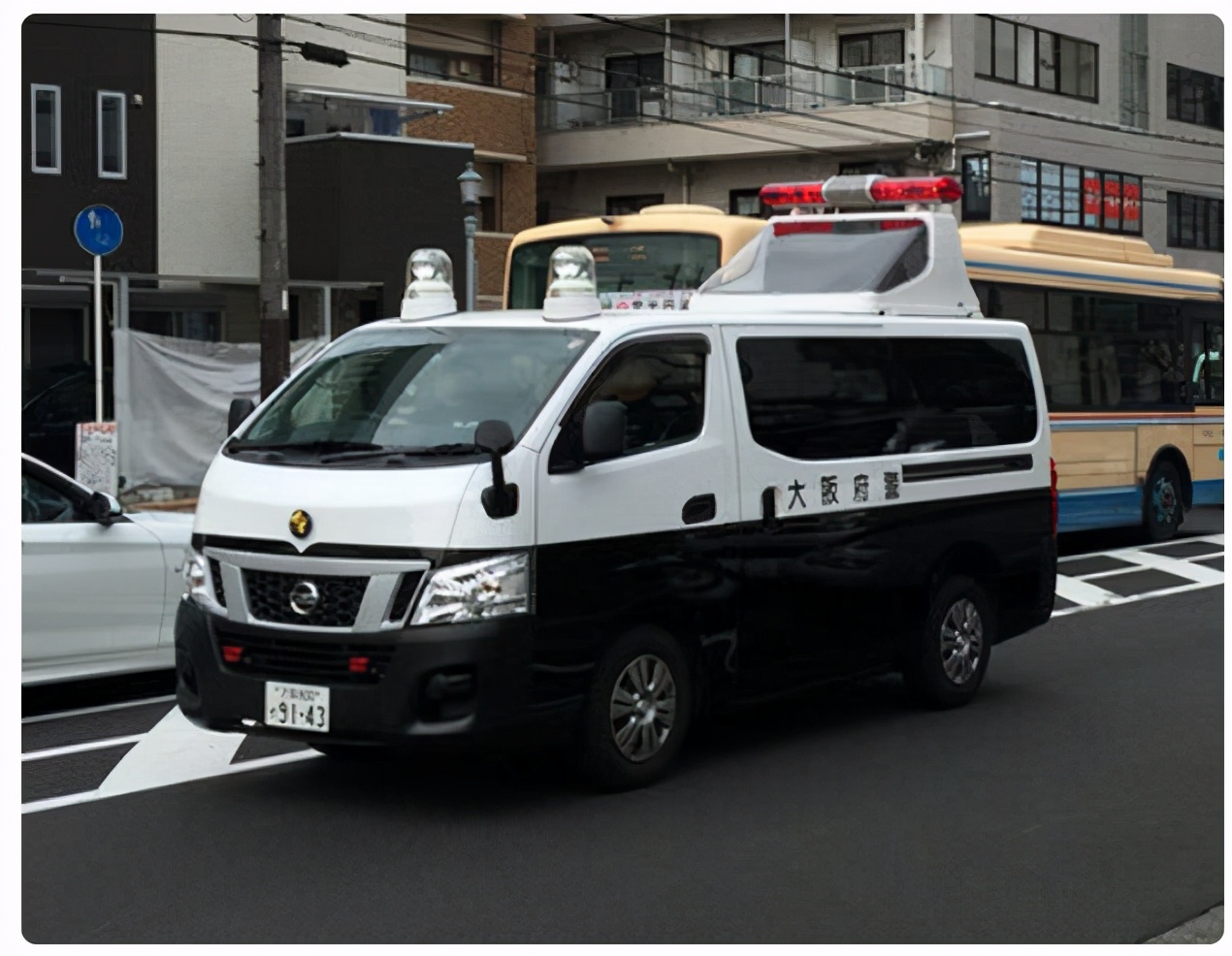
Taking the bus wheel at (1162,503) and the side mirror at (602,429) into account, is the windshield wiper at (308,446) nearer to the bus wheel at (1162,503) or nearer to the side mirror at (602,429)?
the side mirror at (602,429)

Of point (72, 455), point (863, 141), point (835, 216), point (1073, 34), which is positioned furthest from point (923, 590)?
point (1073, 34)

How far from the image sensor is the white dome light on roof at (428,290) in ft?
28.2

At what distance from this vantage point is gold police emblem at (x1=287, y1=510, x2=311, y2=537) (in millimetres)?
7309

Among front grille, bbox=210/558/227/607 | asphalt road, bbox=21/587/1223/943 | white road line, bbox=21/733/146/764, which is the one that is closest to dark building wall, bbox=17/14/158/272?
white road line, bbox=21/733/146/764

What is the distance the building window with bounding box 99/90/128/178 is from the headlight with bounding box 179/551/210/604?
1987 centimetres

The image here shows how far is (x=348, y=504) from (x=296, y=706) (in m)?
0.87

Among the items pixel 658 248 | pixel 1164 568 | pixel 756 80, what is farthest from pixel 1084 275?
pixel 756 80

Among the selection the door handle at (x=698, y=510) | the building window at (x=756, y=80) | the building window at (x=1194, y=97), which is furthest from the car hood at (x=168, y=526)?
the building window at (x=1194, y=97)

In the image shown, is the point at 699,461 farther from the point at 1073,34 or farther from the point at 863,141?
the point at 1073,34

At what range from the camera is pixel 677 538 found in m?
7.89

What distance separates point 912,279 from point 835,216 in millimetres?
1564

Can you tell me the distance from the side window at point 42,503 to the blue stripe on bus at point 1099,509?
35.0ft

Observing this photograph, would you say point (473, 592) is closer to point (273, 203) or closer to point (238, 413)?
point (238, 413)
